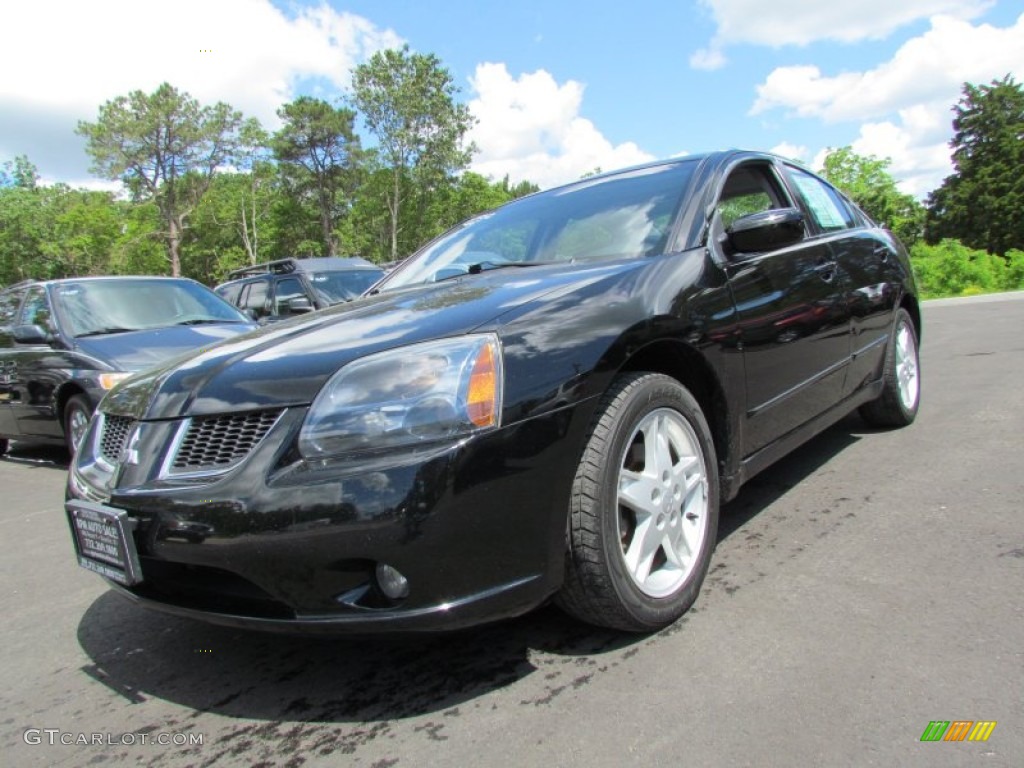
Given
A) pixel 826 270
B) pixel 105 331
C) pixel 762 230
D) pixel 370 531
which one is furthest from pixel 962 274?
pixel 370 531

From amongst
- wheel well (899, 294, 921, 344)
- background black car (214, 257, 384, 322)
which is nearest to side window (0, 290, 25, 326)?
background black car (214, 257, 384, 322)

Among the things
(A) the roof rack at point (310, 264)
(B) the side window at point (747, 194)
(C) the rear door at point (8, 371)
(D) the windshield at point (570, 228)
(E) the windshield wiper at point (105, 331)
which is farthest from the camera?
(A) the roof rack at point (310, 264)

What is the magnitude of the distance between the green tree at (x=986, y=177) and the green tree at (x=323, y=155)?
4336 cm

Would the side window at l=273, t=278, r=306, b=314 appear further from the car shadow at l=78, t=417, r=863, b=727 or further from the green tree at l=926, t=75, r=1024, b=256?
the green tree at l=926, t=75, r=1024, b=256

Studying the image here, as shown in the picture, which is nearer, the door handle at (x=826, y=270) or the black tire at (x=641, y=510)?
the black tire at (x=641, y=510)

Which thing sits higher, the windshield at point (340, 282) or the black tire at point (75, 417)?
the windshield at point (340, 282)

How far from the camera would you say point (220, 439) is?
1.89m

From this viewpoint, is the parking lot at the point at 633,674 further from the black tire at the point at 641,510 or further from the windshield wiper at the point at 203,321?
the windshield wiper at the point at 203,321

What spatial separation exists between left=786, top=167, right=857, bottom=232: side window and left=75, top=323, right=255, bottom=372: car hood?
4005 mm

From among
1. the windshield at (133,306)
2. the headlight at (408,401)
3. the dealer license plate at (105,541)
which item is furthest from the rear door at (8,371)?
the headlight at (408,401)

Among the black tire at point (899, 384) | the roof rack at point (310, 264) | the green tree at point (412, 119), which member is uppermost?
the green tree at point (412, 119)

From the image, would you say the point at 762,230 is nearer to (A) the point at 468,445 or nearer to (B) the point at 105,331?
(A) the point at 468,445

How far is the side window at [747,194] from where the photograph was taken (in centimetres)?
295

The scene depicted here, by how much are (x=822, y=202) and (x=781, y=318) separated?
1398mm
